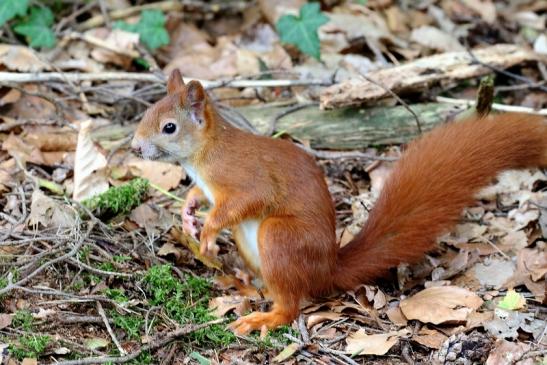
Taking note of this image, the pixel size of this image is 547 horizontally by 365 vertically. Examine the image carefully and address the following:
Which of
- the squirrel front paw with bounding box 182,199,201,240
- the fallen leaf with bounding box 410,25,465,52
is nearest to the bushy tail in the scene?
the squirrel front paw with bounding box 182,199,201,240

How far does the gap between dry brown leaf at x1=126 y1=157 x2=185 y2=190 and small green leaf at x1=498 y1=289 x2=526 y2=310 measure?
1915 mm

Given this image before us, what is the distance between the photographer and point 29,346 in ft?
9.87

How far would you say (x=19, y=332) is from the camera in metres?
3.09

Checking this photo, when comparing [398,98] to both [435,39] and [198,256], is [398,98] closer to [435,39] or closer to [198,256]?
[198,256]

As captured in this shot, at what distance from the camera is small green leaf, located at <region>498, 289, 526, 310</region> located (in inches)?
138

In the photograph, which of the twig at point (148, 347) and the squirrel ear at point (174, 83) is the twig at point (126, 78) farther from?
the twig at point (148, 347)

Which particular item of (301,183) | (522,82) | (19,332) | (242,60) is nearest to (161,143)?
(301,183)

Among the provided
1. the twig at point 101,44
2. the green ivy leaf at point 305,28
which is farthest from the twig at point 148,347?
the twig at point 101,44

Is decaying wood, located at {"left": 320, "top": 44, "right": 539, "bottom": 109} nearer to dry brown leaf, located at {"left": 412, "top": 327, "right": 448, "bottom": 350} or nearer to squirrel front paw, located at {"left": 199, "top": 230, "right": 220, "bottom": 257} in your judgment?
squirrel front paw, located at {"left": 199, "top": 230, "right": 220, "bottom": 257}

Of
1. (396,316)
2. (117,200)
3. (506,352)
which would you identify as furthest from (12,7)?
(506,352)

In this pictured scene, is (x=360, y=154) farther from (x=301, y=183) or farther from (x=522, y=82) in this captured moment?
(x=522, y=82)

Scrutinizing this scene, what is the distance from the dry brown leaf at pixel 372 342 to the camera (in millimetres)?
3238

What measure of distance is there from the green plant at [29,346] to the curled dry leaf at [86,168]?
117 centimetres

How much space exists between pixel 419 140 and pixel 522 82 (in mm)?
1951
